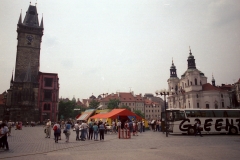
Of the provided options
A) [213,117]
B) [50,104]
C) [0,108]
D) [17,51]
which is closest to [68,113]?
[50,104]

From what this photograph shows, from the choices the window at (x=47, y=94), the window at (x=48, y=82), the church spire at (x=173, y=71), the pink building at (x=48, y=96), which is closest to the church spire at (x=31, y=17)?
the pink building at (x=48, y=96)

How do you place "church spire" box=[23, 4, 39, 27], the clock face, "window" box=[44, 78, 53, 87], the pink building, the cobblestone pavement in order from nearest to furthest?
the cobblestone pavement, the pink building, "window" box=[44, 78, 53, 87], the clock face, "church spire" box=[23, 4, 39, 27]

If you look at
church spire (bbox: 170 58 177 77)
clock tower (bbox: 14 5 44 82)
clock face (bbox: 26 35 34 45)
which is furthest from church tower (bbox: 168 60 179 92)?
clock face (bbox: 26 35 34 45)

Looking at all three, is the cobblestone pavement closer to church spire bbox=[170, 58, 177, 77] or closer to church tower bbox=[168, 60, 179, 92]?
church tower bbox=[168, 60, 179, 92]

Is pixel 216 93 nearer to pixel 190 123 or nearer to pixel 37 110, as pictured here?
pixel 190 123

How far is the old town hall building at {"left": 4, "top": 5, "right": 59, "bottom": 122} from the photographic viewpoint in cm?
5584

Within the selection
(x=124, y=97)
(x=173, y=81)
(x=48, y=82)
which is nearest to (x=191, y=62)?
(x=173, y=81)

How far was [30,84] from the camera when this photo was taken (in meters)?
57.8

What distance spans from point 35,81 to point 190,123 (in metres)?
51.5

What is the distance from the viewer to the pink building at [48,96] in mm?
59625

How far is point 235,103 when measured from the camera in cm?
8412

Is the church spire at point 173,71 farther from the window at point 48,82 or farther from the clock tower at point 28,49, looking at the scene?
the clock tower at point 28,49

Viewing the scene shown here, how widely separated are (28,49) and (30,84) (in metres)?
12.6

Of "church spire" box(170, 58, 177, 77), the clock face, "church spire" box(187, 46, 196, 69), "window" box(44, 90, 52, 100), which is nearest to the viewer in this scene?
"window" box(44, 90, 52, 100)
